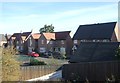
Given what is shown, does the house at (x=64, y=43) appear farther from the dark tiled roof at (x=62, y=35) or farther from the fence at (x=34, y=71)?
the fence at (x=34, y=71)

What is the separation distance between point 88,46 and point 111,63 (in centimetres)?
679

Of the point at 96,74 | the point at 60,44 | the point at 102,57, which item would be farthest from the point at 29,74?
the point at 60,44

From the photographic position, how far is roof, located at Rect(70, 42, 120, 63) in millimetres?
13523

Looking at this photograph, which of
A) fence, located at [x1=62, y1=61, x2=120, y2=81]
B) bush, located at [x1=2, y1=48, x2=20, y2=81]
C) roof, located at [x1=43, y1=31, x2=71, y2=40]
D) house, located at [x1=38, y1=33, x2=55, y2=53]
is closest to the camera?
fence, located at [x1=62, y1=61, x2=120, y2=81]

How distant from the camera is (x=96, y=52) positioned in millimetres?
14180

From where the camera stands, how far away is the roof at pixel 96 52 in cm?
1352

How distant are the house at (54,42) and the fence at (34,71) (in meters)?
20.0

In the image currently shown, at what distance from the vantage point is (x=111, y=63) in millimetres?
8453

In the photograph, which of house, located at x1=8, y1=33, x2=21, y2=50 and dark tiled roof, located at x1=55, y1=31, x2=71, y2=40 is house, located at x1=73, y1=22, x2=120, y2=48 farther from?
house, located at x1=8, y1=33, x2=21, y2=50

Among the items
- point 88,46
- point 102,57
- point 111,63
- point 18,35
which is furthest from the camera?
point 18,35

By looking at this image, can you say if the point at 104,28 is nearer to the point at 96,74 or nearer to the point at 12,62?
the point at 12,62

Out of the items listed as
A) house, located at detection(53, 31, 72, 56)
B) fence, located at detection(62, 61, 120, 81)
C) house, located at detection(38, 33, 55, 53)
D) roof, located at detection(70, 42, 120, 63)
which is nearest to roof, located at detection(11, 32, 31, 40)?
house, located at detection(38, 33, 55, 53)

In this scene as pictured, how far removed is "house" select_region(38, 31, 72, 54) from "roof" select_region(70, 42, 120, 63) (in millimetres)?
23385

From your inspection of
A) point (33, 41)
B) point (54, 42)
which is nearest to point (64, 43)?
point (54, 42)
